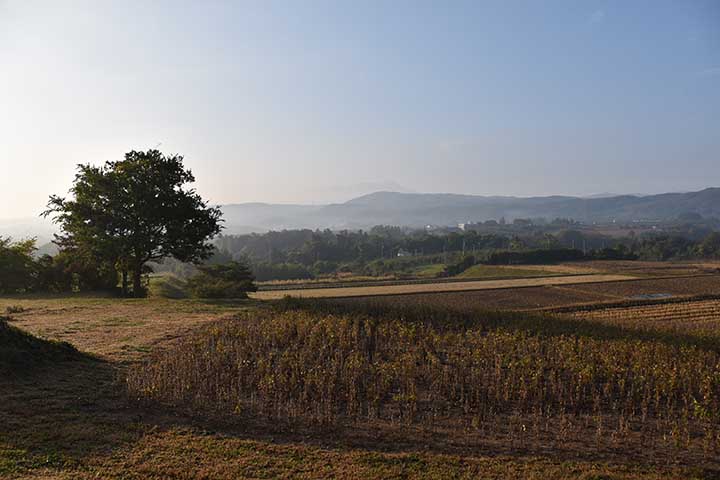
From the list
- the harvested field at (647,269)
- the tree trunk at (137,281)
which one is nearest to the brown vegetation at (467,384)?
the tree trunk at (137,281)

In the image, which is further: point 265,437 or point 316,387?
point 316,387

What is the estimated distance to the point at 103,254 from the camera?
28.8 meters

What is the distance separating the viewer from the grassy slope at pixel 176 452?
7.09m

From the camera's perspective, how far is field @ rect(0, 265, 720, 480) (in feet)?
24.5

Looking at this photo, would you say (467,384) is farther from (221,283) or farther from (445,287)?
(445,287)

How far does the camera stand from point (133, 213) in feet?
95.7

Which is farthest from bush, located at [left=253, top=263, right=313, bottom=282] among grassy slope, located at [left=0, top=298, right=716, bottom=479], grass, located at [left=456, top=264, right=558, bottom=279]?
grassy slope, located at [left=0, top=298, right=716, bottom=479]

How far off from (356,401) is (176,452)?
381cm

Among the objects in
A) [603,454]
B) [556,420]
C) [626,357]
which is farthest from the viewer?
[626,357]

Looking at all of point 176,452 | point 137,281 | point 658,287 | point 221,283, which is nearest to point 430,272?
point 658,287

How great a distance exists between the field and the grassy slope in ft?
0.12

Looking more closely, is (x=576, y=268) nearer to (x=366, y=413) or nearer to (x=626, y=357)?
(x=626, y=357)

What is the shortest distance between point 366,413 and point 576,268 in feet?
206

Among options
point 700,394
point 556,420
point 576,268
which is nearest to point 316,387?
point 556,420
